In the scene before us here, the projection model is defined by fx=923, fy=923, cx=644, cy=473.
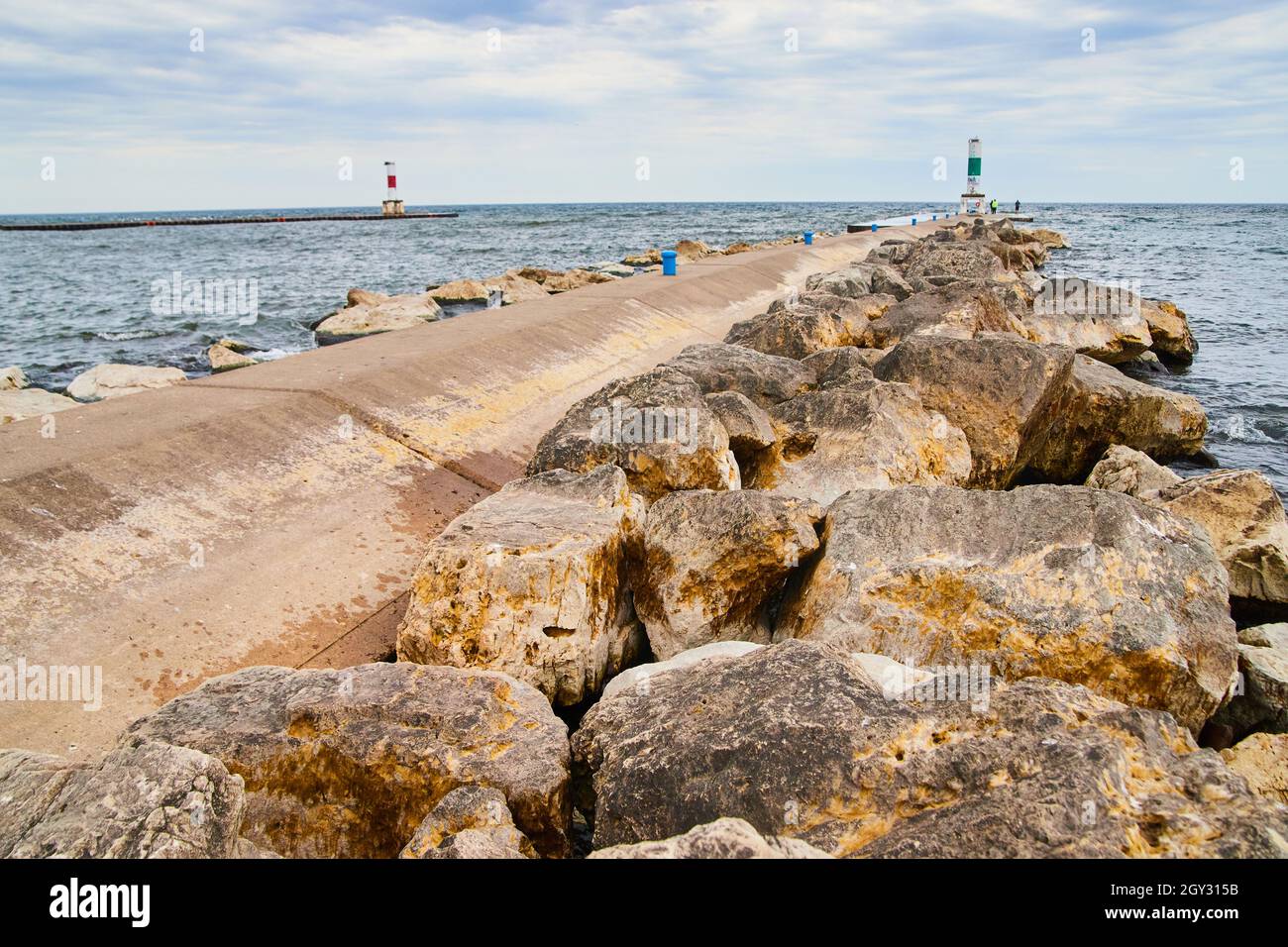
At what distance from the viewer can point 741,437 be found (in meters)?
5.58

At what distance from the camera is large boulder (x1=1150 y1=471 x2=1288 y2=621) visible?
5117 mm

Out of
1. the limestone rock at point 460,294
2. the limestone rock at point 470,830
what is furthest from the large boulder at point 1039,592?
the limestone rock at point 460,294

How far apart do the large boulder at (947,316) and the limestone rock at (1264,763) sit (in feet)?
17.7

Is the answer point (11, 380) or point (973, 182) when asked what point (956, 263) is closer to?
point (11, 380)

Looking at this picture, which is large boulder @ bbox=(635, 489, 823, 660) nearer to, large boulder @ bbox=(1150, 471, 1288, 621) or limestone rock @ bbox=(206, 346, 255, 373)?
large boulder @ bbox=(1150, 471, 1288, 621)

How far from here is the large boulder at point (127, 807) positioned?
7.00 ft

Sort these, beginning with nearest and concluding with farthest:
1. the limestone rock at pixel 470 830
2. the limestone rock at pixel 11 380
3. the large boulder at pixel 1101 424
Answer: the limestone rock at pixel 470 830 → the large boulder at pixel 1101 424 → the limestone rock at pixel 11 380

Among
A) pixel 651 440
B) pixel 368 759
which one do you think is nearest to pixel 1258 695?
pixel 651 440

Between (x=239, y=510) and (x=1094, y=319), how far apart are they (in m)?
10.4

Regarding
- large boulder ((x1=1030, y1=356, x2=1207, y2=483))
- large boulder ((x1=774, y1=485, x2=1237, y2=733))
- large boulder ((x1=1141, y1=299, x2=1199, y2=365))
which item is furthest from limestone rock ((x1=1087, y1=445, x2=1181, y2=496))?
large boulder ((x1=1141, y1=299, x2=1199, y2=365))

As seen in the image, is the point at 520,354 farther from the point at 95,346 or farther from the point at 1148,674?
the point at 95,346

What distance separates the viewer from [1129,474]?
6.48 metres

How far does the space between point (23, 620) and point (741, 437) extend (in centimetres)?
368

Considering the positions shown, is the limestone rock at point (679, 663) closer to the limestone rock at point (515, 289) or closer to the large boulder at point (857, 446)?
the large boulder at point (857, 446)
